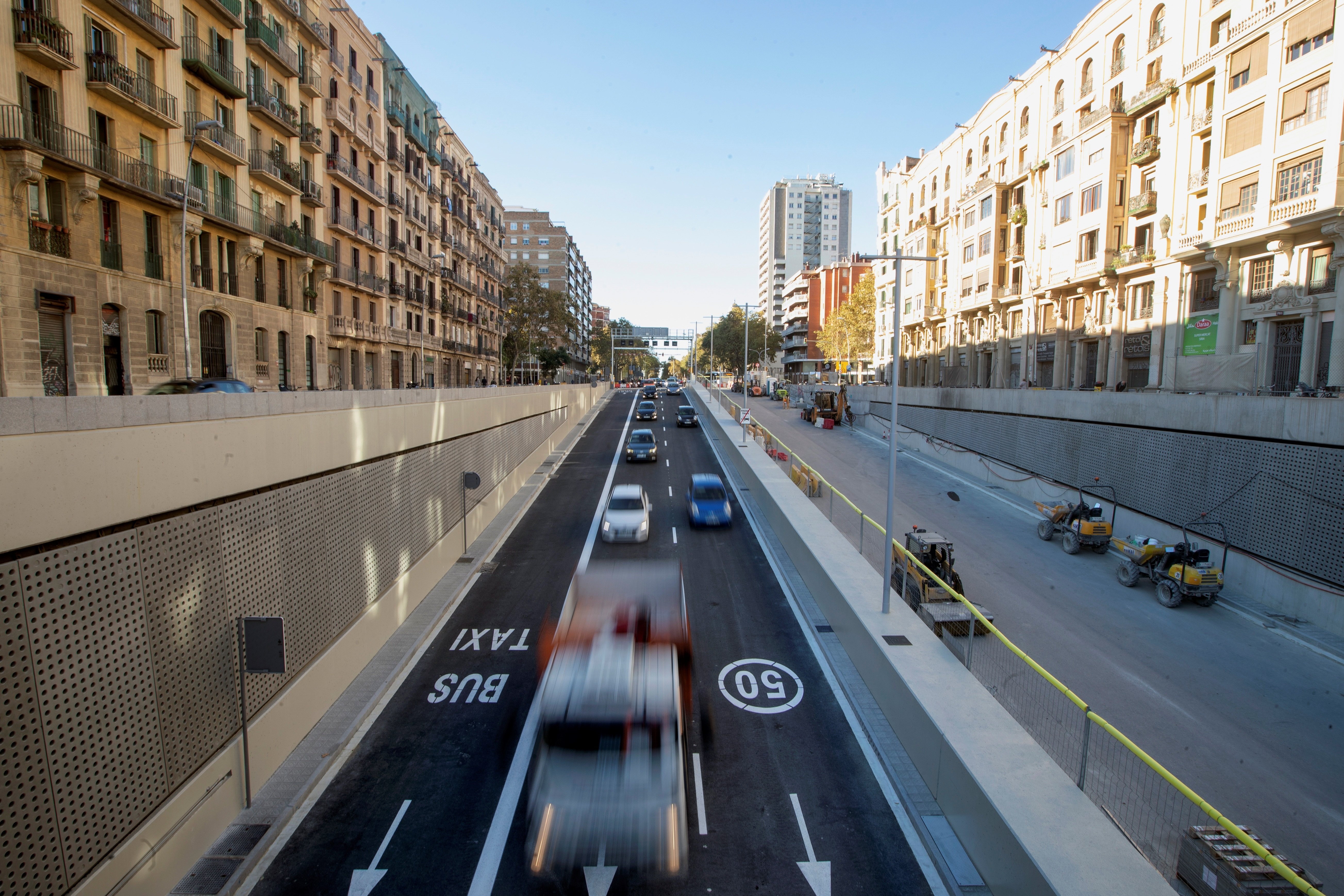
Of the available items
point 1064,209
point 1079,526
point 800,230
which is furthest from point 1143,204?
point 800,230

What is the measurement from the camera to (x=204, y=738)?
7680 mm

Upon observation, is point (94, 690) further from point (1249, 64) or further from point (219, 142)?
point (1249, 64)

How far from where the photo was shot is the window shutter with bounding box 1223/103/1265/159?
2789 cm

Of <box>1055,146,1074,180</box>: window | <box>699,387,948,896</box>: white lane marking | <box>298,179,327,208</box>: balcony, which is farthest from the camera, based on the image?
<box>1055,146,1074,180</box>: window

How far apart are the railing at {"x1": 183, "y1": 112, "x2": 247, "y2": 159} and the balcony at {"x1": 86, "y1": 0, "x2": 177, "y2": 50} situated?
91.3 inches

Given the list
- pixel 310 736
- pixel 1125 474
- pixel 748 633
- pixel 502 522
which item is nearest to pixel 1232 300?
pixel 1125 474

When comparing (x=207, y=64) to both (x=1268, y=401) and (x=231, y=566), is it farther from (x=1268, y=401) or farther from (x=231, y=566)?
(x=1268, y=401)

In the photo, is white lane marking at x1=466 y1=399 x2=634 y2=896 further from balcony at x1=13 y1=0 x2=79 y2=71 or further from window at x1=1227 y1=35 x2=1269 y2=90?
window at x1=1227 y1=35 x2=1269 y2=90

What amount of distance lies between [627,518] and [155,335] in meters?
18.0

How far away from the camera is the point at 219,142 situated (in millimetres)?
26344

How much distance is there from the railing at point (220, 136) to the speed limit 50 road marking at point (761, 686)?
25.7m

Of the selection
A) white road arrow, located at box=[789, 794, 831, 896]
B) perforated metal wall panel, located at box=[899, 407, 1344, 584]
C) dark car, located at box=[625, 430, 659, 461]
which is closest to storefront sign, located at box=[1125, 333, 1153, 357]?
perforated metal wall panel, located at box=[899, 407, 1344, 584]

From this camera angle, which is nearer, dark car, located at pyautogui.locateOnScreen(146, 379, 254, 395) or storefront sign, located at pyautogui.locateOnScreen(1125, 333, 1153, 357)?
dark car, located at pyautogui.locateOnScreen(146, 379, 254, 395)

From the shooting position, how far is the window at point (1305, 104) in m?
25.0
